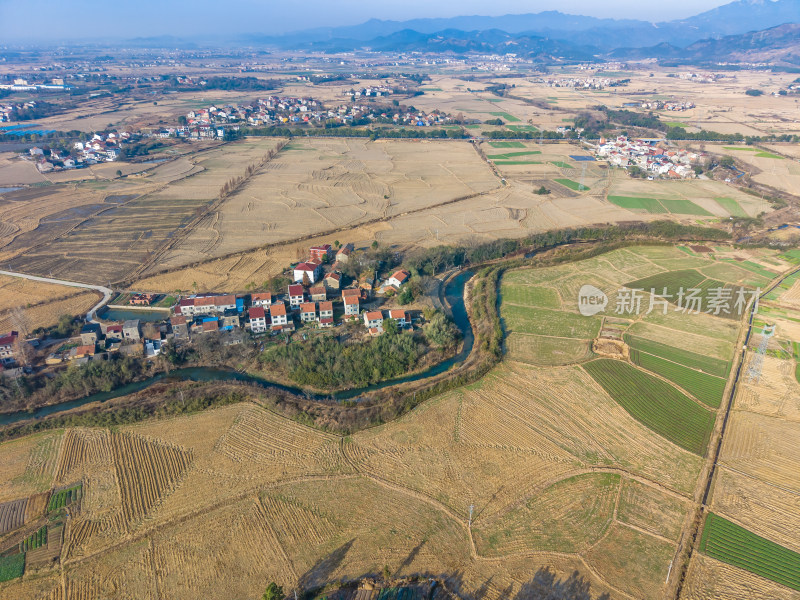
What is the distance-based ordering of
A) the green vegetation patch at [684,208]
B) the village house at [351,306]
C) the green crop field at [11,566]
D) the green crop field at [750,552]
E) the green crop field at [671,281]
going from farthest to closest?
the green vegetation patch at [684,208] < the green crop field at [671,281] < the village house at [351,306] < the green crop field at [750,552] < the green crop field at [11,566]

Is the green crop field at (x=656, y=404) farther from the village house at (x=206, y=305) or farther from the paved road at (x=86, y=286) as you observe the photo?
the paved road at (x=86, y=286)

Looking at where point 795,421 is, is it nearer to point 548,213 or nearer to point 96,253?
point 548,213

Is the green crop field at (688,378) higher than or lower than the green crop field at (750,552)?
higher

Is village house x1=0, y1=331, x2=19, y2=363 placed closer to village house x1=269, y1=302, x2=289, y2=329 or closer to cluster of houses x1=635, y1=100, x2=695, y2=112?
village house x1=269, y1=302, x2=289, y2=329

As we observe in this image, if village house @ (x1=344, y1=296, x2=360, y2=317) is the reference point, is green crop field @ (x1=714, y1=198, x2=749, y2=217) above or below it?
above

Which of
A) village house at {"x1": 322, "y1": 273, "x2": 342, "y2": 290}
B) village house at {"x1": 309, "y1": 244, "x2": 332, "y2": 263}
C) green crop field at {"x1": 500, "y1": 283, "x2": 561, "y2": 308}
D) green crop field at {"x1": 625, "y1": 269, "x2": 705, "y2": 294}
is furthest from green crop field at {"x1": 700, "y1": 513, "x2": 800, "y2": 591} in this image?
village house at {"x1": 309, "y1": 244, "x2": 332, "y2": 263}

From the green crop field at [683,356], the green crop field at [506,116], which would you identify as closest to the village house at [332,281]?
the green crop field at [683,356]

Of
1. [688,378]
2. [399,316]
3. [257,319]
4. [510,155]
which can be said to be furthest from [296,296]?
[510,155]
